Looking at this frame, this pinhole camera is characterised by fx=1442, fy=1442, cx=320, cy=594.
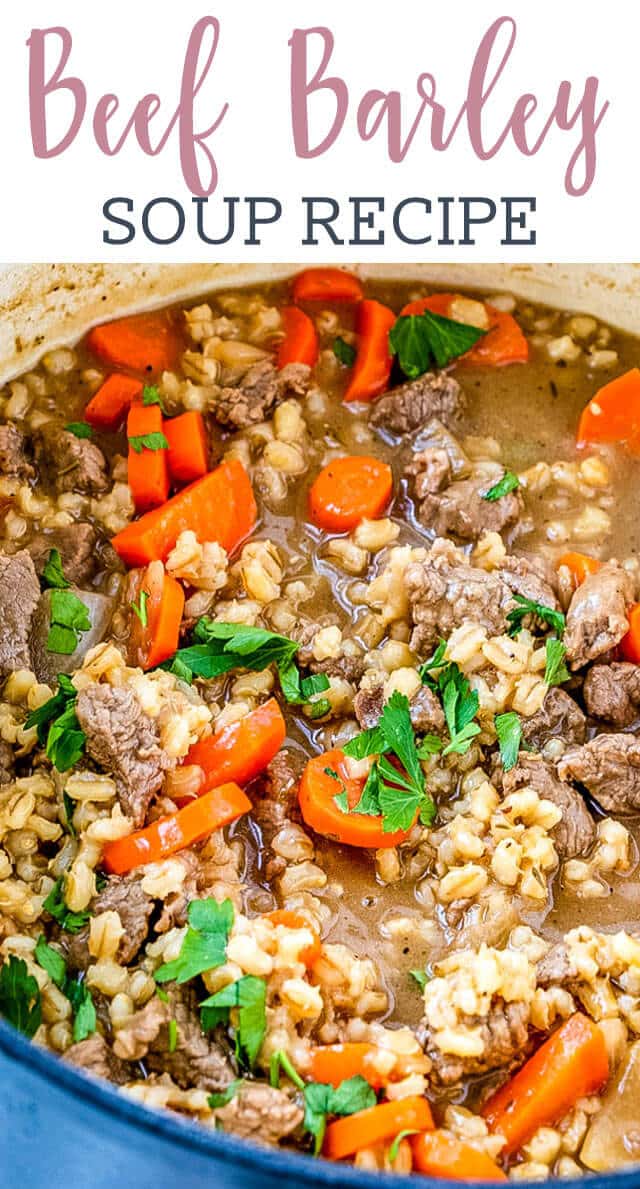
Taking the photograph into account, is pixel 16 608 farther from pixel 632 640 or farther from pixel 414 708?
pixel 632 640

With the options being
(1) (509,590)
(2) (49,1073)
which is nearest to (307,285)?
(1) (509,590)

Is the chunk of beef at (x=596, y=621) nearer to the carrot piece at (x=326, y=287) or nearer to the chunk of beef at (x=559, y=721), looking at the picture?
the chunk of beef at (x=559, y=721)

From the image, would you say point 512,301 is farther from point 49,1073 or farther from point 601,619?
point 49,1073

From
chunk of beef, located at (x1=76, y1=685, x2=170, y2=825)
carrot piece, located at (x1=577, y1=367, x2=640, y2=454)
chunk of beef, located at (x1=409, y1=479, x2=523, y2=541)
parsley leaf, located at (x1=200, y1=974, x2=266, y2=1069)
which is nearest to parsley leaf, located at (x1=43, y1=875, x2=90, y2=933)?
chunk of beef, located at (x1=76, y1=685, x2=170, y2=825)

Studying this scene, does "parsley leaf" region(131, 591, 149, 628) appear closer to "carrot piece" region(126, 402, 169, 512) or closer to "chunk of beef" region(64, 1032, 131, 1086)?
"carrot piece" region(126, 402, 169, 512)

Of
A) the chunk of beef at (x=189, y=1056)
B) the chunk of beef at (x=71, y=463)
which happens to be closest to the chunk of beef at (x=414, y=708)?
the chunk of beef at (x=189, y=1056)
